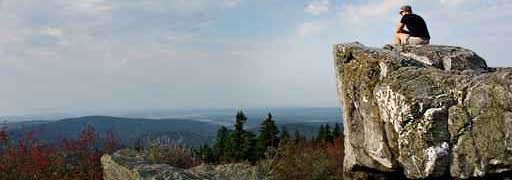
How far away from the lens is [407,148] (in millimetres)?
10961

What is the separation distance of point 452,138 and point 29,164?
9867 mm

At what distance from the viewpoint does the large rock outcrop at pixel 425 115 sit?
10188 millimetres

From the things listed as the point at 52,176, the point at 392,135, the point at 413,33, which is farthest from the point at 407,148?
the point at 52,176

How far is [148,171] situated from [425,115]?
6.35 metres

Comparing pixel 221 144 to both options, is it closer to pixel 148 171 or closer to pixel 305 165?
pixel 305 165

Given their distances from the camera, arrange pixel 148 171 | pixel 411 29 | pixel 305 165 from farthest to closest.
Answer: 1. pixel 305 165
2. pixel 411 29
3. pixel 148 171

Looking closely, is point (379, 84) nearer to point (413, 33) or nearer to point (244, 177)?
point (413, 33)

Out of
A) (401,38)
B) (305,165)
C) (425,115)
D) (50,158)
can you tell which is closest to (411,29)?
(401,38)

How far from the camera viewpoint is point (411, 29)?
1380 cm

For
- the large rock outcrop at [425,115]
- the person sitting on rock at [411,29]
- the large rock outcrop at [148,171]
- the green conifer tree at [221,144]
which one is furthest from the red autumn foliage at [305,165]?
the green conifer tree at [221,144]

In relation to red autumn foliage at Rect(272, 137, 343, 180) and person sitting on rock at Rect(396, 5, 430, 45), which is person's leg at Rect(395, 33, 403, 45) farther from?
red autumn foliage at Rect(272, 137, 343, 180)

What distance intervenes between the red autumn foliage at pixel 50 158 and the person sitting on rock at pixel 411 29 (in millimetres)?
8349

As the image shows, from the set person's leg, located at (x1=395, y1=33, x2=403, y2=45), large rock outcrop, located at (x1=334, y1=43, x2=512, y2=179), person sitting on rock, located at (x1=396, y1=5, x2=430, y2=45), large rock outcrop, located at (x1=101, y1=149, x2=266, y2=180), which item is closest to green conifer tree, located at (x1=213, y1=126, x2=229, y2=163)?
large rock outcrop, located at (x1=101, y1=149, x2=266, y2=180)

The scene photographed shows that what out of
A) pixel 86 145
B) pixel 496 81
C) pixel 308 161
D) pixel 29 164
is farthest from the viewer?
pixel 308 161
